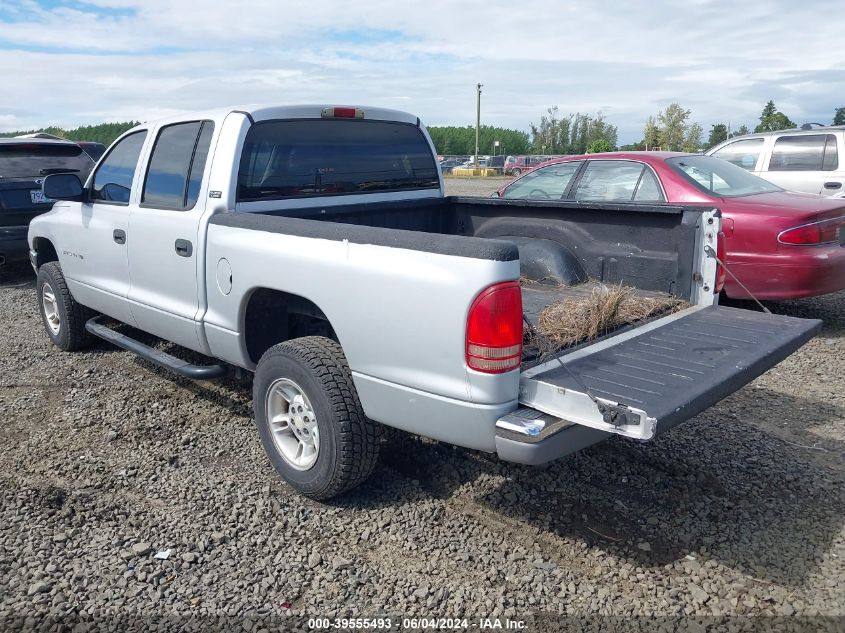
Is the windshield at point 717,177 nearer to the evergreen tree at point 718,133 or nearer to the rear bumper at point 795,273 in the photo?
the rear bumper at point 795,273

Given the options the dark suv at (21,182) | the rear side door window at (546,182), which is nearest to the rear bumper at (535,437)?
the rear side door window at (546,182)

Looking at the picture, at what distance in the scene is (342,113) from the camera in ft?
15.1

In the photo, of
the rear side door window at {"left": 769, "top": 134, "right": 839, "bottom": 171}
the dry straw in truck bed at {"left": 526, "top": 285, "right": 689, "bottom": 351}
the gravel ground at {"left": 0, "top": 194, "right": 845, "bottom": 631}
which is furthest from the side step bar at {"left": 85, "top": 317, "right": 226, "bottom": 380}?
the rear side door window at {"left": 769, "top": 134, "right": 839, "bottom": 171}

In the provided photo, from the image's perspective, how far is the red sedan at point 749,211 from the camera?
614 cm

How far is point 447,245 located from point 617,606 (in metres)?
1.60

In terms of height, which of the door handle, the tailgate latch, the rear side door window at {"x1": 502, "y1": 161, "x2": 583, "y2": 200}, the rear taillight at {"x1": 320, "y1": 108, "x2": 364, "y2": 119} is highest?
the rear taillight at {"x1": 320, "y1": 108, "x2": 364, "y2": 119}

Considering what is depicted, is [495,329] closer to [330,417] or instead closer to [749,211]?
[330,417]

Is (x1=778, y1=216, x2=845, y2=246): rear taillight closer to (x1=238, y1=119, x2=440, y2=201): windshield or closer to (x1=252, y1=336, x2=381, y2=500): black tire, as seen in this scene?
(x1=238, y1=119, x2=440, y2=201): windshield

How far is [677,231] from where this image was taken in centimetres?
404

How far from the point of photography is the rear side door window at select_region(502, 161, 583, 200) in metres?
7.53

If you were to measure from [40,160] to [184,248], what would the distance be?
5.89m

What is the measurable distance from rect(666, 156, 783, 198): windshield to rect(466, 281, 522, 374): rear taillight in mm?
4684

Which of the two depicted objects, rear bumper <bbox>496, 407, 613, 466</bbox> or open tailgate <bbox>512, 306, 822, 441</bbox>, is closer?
open tailgate <bbox>512, 306, 822, 441</bbox>

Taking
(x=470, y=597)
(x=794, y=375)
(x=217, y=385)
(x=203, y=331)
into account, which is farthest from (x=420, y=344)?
(x=794, y=375)
